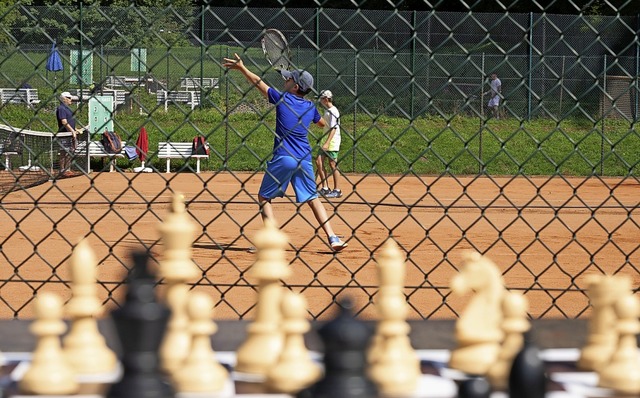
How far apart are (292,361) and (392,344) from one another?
0.19 m

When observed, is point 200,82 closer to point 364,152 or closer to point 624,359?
point 364,152

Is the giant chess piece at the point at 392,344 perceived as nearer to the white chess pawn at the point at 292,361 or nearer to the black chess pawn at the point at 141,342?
the white chess pawn at the point at 292,361

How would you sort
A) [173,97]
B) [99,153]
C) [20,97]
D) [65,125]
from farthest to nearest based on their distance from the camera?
[173,97], [99,153], [65,125], [20,97]

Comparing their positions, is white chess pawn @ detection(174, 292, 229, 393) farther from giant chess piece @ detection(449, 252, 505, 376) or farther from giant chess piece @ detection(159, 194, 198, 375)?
giant chess piece @ detection(449, 252, 505, 376)

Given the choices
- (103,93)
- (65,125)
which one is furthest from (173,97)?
(103,93)

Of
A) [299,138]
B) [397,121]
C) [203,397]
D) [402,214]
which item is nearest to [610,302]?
[203,397]

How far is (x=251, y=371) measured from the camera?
1.66 metres

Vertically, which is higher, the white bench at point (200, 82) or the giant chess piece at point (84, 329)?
the white bench at point (200, 82)

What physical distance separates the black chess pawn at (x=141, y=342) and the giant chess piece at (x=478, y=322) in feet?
1.69

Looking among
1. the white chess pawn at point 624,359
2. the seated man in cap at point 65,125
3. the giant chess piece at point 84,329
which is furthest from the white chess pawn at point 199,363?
the seated man in cap at point 65,125

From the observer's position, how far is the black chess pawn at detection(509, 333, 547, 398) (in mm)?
1356

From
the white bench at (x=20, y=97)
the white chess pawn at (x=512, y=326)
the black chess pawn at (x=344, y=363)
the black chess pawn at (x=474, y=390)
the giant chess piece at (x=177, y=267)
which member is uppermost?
the white bench at (x=20, y=97)

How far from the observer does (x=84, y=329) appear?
168 cm

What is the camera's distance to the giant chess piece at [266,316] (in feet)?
5.43
